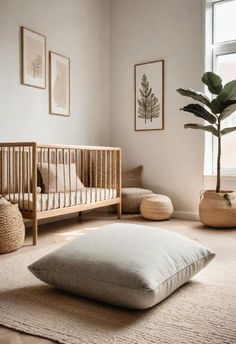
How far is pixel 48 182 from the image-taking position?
3.06 m

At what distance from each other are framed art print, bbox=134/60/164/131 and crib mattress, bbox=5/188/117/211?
1125mm

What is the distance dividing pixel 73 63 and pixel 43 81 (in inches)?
22.4

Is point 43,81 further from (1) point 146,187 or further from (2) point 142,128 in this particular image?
(1) point 146,187

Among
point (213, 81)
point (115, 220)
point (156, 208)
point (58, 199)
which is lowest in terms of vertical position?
point (115, 220)

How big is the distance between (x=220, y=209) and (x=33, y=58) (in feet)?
7.24

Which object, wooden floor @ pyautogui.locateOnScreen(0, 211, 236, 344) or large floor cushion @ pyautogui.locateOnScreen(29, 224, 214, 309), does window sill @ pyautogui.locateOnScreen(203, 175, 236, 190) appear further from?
large floor cushion @ pyautogui.locateOnScreen(29, 224, 214, 309)

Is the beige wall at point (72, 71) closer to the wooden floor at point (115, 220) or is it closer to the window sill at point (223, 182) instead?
the wooden floor at point (115, 220)

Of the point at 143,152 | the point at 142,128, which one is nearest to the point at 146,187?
the point at 143,152

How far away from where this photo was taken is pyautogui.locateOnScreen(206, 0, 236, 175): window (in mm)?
3871

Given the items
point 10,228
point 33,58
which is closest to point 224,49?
point 33,58

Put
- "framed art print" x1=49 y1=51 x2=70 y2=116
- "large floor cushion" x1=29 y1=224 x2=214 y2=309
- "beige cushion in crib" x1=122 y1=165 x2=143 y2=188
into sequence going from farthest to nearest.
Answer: "beige cushion in crib" x1=122 y1=165 x2=143 y2=188 < "framed art print" x1=49 y1=51 x2=70 y2=116 < "large floor cushion" x1=29 y1=224 x2=214 y2=309

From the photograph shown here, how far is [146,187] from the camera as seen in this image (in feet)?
14.2

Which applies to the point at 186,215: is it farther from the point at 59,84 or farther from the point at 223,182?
the point at 59,84

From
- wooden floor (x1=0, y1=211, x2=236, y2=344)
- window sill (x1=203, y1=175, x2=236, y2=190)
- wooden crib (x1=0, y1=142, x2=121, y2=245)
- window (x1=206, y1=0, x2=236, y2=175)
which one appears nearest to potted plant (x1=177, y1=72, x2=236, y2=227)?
wooden floor (x1=0, y1=211, x2=236, y2=344)
